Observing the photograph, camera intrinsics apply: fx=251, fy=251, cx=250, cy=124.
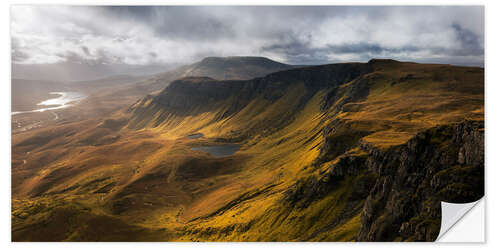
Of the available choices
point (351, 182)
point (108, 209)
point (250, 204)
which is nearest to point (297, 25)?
point (351, 182)

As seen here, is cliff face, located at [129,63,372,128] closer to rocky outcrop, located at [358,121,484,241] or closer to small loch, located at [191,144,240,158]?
small loch, located at [191,144,240,158]

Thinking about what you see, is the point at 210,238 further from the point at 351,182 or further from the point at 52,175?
the point at 52,175

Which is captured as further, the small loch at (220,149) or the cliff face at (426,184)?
the small loch at (220,149)

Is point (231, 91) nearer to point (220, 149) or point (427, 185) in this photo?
point (220, 149)

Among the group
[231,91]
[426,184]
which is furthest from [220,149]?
[426,184]

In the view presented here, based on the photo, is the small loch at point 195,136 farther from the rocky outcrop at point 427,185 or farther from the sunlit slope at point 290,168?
the rocky outcrop at point 427,185

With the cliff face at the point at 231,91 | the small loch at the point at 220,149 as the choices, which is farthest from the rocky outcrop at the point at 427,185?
the cliff face at the point at 231,91

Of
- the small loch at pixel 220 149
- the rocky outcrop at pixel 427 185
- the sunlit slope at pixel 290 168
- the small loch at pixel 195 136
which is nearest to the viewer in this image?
the rocky outcrop at pixel 427 185

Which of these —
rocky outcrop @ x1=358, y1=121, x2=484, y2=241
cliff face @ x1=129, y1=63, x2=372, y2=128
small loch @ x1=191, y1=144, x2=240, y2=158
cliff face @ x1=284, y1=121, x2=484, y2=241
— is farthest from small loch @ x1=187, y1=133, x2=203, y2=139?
rocky outcrop @ x1=358, y1=121, x2=484, y2=241
